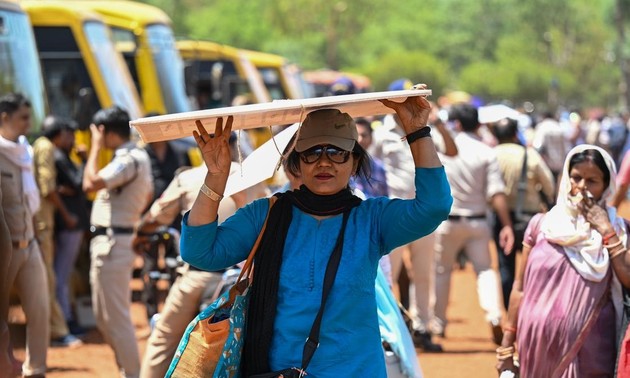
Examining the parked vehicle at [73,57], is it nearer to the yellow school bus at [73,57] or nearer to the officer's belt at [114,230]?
the yellow school bus at [73,57]

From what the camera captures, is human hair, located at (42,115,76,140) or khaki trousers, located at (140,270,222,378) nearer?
khaki trousers, located at (140,270,222,378)

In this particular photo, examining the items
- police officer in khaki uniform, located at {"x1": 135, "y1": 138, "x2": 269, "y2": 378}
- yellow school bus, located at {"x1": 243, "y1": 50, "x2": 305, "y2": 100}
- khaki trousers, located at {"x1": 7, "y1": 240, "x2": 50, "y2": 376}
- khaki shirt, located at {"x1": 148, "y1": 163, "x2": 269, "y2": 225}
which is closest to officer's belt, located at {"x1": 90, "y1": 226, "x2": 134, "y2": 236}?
khaki trousers, located at {"x1": 7, "y1": 240, "x2": 50, "y2": 376}

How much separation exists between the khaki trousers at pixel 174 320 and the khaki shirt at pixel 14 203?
1424mm

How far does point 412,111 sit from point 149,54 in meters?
13.1

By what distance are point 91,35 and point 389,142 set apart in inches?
229

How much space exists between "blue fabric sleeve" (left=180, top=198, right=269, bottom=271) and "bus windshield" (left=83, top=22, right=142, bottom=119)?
1080cm

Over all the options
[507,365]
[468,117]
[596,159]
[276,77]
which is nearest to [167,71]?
[468,117]

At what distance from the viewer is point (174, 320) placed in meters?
7.09

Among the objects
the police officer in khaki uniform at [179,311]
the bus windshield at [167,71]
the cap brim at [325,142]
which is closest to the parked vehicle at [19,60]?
the bus windshield at [167,71]

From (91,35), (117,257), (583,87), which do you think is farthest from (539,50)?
(117,257)

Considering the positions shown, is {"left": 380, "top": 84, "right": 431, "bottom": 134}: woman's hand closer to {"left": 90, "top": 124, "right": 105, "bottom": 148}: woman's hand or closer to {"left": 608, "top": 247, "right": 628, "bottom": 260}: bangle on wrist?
{"left": 608, "top": 247, "right": 628, "bottom": 260}: bangle on wrist

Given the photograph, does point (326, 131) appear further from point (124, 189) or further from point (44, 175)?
point (44, 175)

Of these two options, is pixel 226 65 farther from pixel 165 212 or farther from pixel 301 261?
pixel 301 261

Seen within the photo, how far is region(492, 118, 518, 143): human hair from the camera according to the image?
10789 mm
